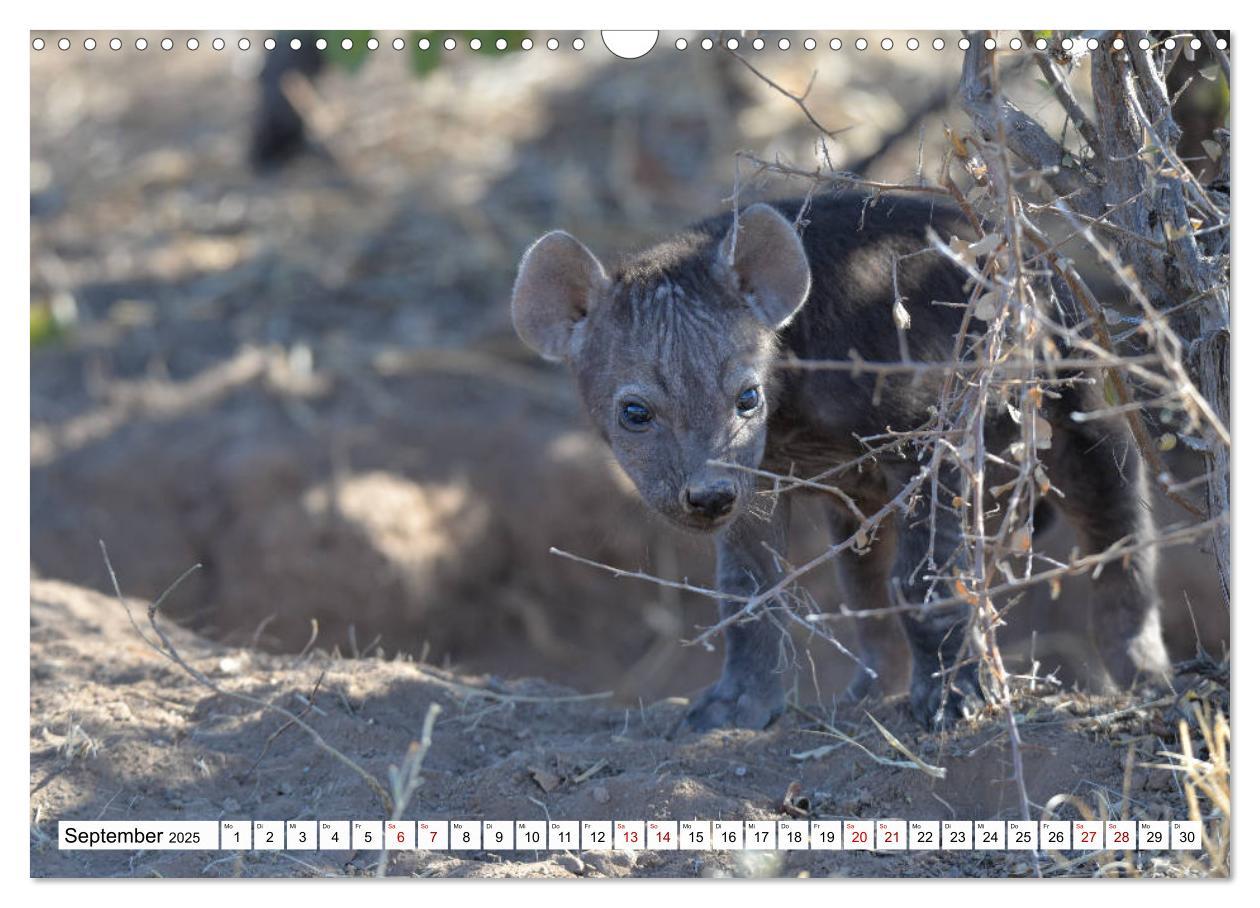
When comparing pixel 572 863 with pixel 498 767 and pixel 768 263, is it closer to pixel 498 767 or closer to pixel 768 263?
pixel 498 767

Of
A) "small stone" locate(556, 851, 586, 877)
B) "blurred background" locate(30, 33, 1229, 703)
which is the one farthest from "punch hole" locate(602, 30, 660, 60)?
"blurred background" locate(30, 33, 1229, 703)

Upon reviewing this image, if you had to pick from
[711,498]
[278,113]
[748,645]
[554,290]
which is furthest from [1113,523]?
[278,113]

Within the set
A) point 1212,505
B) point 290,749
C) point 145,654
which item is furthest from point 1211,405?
point 145,654

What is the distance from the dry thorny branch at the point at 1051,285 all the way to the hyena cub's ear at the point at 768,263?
23 cm

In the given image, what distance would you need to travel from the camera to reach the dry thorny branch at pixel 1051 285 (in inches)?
142

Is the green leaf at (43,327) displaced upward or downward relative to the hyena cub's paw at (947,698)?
upward

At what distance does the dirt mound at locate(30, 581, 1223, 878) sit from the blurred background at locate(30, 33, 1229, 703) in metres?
2.04

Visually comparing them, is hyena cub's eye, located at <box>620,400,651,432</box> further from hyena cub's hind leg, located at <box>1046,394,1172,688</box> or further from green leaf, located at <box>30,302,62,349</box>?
green leaf, located at <box>30,302,62,349</box>

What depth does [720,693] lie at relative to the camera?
17.6ft

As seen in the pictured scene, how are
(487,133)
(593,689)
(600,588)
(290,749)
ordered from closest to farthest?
1. (290,749)
2. (593,689)
3. (600,588)
4. (487,133)

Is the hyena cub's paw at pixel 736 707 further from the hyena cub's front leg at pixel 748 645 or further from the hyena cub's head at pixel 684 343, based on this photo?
the hyena cub's head at pixel 684 343

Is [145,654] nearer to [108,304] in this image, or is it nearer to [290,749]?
[290,749]

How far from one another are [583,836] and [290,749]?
50.0 inches

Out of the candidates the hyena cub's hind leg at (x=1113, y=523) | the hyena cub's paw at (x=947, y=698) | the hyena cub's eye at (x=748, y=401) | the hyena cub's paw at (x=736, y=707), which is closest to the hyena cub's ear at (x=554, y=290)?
the hyena cub's eye at (x=748, y=401)
